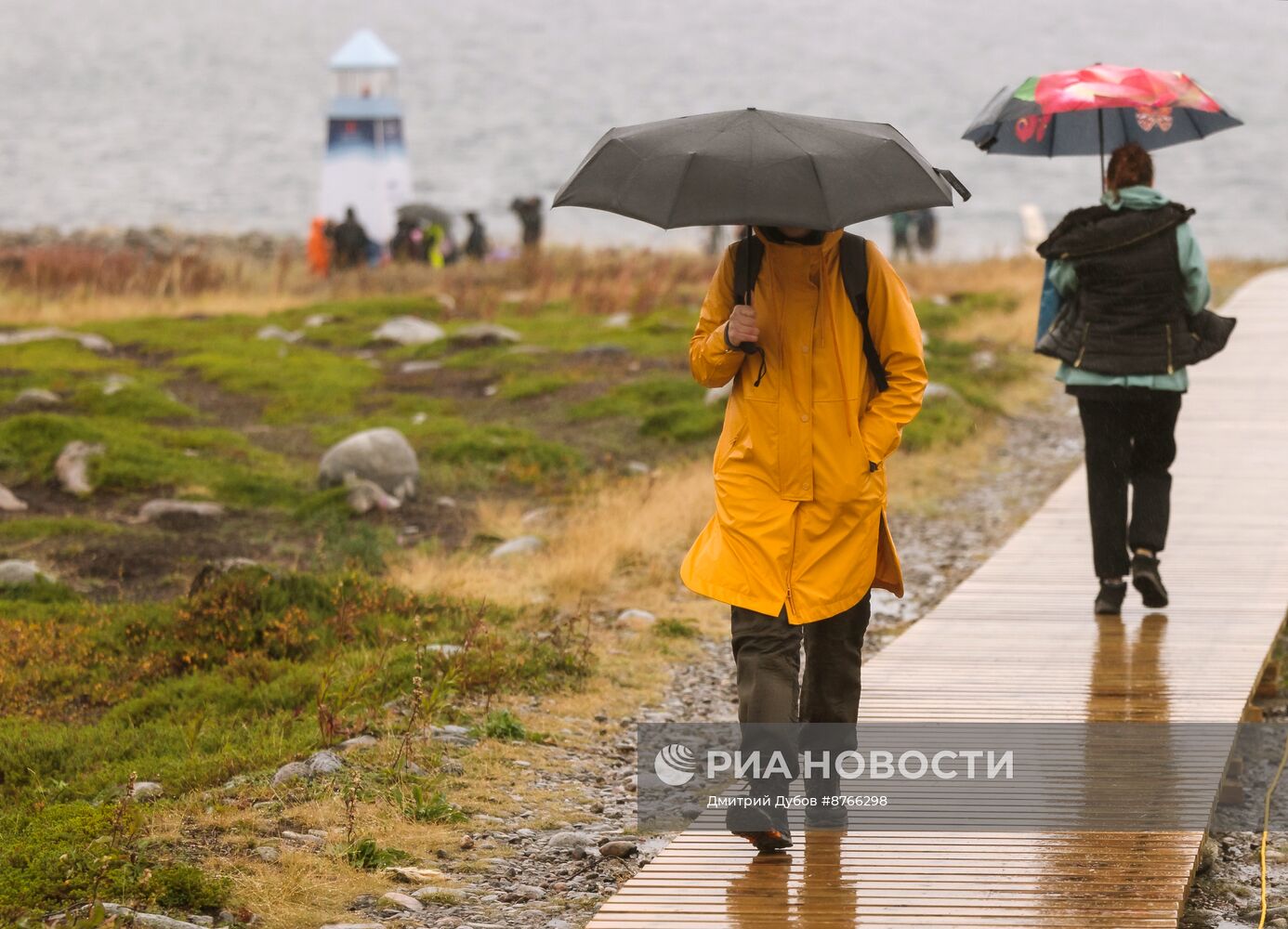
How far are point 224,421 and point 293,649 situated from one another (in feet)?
29.8

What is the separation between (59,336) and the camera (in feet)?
71.0

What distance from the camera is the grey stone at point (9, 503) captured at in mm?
12384

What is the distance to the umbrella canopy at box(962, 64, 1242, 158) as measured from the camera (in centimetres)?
727

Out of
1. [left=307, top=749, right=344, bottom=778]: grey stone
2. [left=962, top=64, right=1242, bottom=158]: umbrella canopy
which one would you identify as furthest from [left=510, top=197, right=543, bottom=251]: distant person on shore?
[left=307, top=749, right=344, bottom=778]: grey stone

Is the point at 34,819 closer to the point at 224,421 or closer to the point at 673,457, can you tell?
the point at 673,457

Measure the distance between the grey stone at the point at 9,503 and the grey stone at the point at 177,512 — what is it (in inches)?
35.5

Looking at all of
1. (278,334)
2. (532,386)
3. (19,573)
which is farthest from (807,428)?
(278,334)

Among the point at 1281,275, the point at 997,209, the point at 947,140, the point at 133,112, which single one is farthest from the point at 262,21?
the point at 1281,275

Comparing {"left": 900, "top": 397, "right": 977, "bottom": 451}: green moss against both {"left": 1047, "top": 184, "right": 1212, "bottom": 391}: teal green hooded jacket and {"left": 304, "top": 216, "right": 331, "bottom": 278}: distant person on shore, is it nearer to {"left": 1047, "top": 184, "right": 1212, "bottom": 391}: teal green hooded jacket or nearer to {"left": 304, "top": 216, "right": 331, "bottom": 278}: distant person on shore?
{"left": 1047, "top": 184, "right": 1212, "bottom": 391}: teal green hooded jacket

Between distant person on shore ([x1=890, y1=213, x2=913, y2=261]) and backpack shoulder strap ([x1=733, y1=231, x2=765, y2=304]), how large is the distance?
1306 inches

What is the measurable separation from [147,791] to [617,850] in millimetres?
1891

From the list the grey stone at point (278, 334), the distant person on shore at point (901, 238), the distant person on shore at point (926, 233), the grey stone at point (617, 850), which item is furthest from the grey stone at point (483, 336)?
the distant person on shore at point (926, 233)

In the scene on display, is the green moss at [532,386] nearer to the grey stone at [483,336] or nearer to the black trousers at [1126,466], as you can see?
the grey stone at [483,336]

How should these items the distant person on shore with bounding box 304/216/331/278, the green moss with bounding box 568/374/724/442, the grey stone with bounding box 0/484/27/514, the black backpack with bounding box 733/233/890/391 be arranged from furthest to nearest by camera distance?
the distant person on shore with bounding box 304/216/331/278, the green moss with bounding box 568/374/724/442, the grey stone with bounding box 0/484/27/514, the black backpack with bounding box 733/233/890/391
